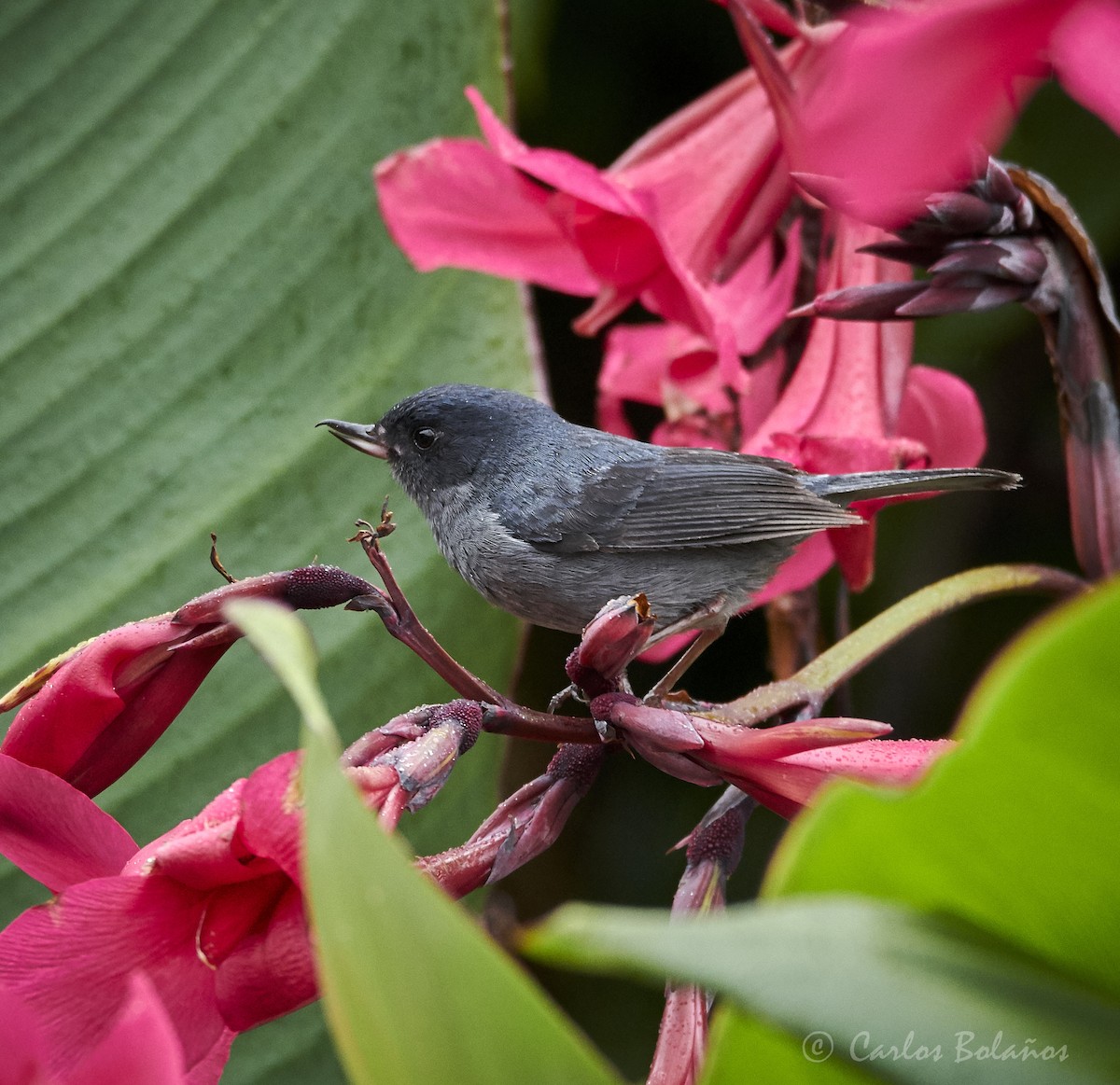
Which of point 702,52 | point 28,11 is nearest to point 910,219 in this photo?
point 702,52

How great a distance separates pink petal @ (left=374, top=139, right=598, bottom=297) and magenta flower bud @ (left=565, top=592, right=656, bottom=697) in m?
0.45

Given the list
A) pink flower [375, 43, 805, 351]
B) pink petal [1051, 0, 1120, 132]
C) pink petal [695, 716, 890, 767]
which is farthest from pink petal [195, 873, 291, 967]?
pink flower [375, 43, 805, 351]

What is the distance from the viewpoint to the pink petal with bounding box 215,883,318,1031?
532 mm

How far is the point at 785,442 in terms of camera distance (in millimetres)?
974

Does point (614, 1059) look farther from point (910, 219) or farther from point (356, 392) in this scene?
point (910, 219)

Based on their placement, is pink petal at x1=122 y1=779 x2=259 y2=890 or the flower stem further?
the flower stem

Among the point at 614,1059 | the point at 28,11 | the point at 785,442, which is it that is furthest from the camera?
the point at 614,1059

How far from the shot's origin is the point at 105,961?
570 mm

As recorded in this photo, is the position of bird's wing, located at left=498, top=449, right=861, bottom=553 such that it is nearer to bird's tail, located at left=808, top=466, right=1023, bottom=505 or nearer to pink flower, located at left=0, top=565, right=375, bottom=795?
bird's tail, located at left=808, top=466, right=1023, bottom=505

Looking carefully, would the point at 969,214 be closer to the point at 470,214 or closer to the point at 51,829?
the point at 470,214

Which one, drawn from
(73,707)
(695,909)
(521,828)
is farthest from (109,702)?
(695,909)

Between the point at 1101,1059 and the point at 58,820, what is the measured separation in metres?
0.47

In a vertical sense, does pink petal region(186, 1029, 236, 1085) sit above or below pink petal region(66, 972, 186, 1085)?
below

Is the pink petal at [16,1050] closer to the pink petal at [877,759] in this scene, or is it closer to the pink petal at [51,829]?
the pink petal at [51,829]
